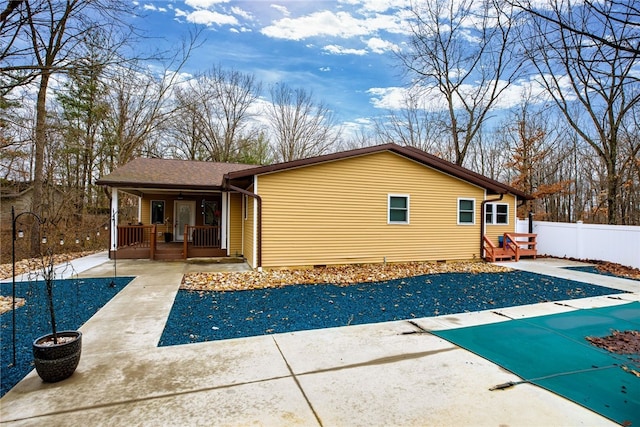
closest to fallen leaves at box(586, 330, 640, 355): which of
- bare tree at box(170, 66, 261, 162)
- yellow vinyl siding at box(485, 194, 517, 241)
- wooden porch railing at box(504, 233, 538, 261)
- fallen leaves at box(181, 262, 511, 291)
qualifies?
fallen leaves at box(181, 262, 511, 291)

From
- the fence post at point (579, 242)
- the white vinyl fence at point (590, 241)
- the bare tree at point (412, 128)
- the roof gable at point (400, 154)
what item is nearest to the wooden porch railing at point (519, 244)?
the white vinyl fence at point (590, 241)

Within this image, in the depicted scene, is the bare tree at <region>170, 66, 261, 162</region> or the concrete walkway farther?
the bare tree at <region>170, 66, 261, 162</region>

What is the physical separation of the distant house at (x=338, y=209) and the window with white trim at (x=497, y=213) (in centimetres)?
4

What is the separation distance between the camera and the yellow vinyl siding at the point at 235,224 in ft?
39.4

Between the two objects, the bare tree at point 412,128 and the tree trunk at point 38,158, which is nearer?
the tree trunk at point 38,158

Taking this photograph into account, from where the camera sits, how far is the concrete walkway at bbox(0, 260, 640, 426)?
265cm

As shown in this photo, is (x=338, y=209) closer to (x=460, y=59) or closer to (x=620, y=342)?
(x=620, y=342)

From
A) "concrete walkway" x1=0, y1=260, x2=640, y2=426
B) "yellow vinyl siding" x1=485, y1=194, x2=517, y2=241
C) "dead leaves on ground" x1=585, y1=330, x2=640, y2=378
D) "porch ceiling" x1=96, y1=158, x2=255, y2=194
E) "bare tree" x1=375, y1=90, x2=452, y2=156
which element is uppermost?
"bare tree" x1=375, y1=90, x2=452, y2=156

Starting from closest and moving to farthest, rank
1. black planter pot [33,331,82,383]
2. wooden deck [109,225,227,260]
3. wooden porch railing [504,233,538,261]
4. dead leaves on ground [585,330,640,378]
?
black planter pot [33,331,82,383] < dead leaves on ground [585,330,640,378] < wooden deck [109,225,227,260] < wooden porch railing [504,233,538,261]

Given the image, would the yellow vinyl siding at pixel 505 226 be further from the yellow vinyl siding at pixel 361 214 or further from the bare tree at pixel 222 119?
the bare tree at pixel 222 119

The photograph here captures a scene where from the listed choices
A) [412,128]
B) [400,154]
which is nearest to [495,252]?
[400,154]

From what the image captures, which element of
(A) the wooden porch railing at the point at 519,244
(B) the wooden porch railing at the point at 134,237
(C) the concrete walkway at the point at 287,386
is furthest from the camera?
(A) the wooden porch railing at the point at 519,244

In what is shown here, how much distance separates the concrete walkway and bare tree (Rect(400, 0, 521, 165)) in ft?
55.5

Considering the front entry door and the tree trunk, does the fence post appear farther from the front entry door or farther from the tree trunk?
the tree trunk
